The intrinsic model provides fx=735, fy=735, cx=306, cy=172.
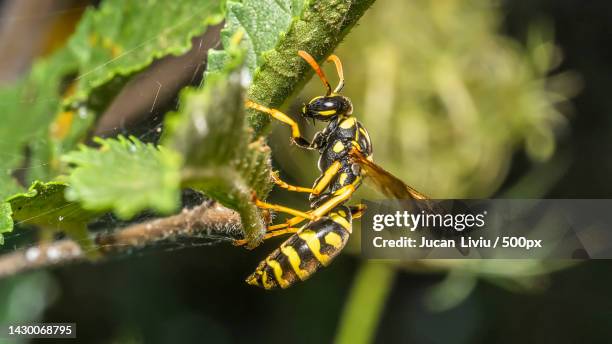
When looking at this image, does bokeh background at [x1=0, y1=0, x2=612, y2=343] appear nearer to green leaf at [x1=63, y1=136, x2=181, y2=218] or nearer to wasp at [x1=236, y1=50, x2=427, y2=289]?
wasp at [x1=236, y1=50, x2=427, y2=289]

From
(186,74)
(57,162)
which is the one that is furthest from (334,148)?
(57,162)

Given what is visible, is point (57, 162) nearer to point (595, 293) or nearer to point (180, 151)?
point (180, 151)

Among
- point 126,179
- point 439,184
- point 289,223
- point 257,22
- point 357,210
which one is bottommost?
point 439,184

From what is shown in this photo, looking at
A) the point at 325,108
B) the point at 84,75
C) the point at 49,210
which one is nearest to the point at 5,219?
the point at 49,210

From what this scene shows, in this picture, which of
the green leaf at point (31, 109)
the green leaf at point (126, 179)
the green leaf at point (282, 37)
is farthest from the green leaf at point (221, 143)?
the green leaf at point (31, 109)

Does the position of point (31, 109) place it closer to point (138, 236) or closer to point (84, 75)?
point (84, 75)

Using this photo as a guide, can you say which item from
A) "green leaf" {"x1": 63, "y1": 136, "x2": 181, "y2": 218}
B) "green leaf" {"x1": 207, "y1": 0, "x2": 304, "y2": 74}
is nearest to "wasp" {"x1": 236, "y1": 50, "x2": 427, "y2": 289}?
"green leaf" {"x1": 207, "y1": 0, "x2": 304, "y2": 74}

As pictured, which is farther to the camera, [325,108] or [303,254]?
[325,108]
